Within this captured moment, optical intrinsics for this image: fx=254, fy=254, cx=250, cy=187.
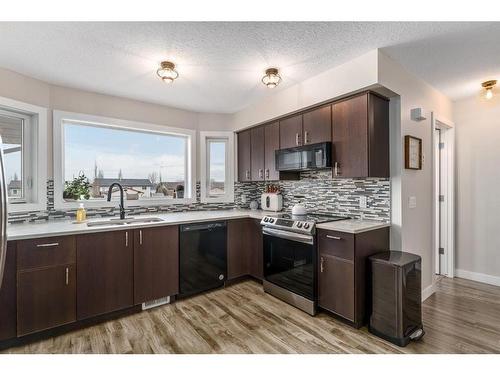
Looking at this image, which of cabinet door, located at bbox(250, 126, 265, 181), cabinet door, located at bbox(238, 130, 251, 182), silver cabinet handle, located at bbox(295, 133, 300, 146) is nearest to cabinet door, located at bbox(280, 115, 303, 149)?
silver cabinet handle, located at bbox(295, 133, 300, 146)

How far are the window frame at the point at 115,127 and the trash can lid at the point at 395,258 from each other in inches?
98.7

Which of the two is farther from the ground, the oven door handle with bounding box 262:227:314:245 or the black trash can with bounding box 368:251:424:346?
the oven door handle with bounding box 262:227:314:245

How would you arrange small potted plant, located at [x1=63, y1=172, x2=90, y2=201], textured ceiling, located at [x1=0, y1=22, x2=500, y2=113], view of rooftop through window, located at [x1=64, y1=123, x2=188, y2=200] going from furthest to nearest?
1. view of rooftop through window, located at [x1=64, y1=123, x2=188, y2=200]
2. small potted plant, located at [x1=63, y1=172, x2=90, y2=201]
3. textured ceiling, located at [x1=0, y1=22, x2=500, y2=113]

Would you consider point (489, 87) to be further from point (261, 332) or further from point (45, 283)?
point (45, 283)

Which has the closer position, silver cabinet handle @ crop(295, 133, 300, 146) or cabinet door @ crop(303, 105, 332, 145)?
cabinet door @ crop(303, 105, 332, 145)

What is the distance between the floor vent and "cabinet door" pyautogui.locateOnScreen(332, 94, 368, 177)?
2.19 meters

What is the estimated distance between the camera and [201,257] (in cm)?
289

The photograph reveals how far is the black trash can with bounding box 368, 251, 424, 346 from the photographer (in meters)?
1.95

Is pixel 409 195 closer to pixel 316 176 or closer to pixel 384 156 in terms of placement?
pixel 384 156

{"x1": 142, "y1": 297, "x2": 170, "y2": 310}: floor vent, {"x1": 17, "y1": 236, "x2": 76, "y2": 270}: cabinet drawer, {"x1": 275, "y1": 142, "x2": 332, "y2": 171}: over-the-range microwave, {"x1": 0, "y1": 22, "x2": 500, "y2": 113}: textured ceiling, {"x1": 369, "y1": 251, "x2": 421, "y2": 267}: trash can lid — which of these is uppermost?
{"x1": 0, "y1": 22, "x2": 500, "y2": 113}: textured ceiling

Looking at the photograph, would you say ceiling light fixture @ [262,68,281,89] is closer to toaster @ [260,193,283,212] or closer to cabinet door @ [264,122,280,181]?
cabinet door @ [264,122,280,181]

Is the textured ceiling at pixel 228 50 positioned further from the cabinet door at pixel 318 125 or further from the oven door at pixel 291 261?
the oven door at pixel 291 261

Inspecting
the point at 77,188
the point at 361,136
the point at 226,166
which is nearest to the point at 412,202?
the point at 361,136

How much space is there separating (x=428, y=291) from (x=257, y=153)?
262cm
